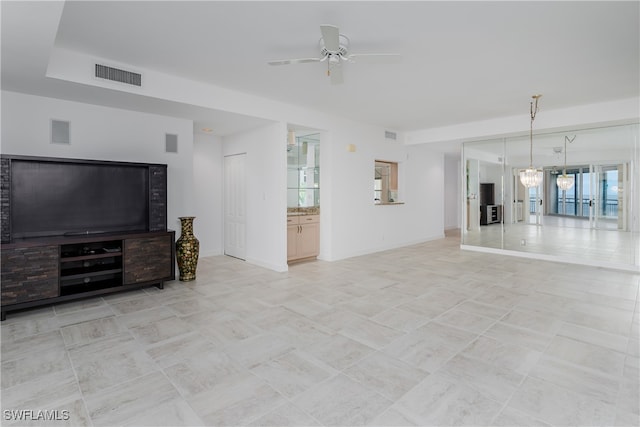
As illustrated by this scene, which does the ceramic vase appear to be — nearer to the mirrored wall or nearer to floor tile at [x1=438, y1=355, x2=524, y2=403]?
floor tile at [x1=438, y1=355, x2=524, y2=403]

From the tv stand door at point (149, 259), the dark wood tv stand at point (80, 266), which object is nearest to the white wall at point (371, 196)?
the tv stand door at point (149, 259)

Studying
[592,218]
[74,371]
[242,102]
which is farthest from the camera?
[592,218]

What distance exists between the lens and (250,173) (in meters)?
6.11

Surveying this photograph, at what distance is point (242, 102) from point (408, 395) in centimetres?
423

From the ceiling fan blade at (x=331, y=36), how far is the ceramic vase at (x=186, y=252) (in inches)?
130

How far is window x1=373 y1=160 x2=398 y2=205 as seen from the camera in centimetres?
759

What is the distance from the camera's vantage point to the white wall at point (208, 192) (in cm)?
653

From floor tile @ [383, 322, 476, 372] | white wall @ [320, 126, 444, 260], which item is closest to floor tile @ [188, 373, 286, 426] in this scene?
floor tile @ [383, 322, 476, 372]

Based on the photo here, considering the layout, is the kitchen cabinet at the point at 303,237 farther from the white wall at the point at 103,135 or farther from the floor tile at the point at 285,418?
the floor tile at the point at 285,418

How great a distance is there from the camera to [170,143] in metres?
A: 4.97

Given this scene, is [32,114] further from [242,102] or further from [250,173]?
[250,173]

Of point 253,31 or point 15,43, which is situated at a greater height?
point 253,31

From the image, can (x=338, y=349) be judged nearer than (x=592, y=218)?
Yes

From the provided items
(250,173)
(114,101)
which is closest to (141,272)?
(114,101)
